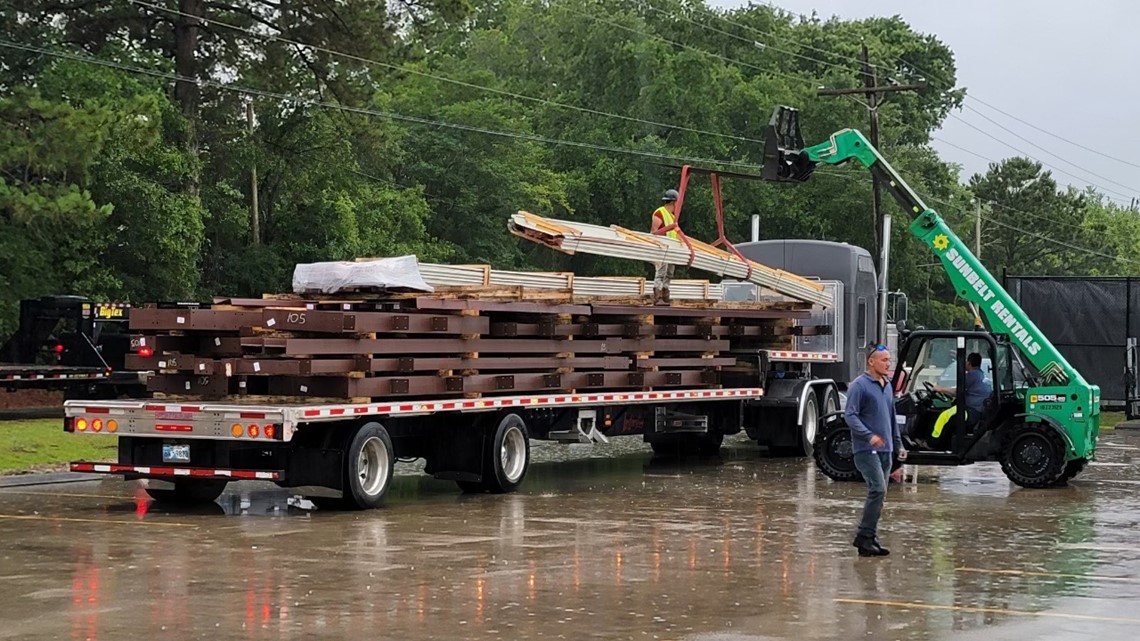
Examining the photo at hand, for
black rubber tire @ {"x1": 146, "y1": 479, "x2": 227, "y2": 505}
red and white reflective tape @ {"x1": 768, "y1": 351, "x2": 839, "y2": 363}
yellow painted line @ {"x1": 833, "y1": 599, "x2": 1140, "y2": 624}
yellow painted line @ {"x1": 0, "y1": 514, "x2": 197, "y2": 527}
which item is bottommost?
yellow painted line @ {"x1": 833, "y1": 599, "x2": 1140, "y2": 624}

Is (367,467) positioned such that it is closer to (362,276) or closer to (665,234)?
(362,276)

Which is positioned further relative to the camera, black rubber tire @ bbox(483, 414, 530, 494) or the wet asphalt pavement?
black rubber tire @ bbox(483, 414, 530, 494)

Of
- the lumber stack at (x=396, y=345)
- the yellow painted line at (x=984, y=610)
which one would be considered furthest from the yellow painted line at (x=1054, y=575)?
the lumber stack at (x=396, y=345)

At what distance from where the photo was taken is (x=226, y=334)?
57.4 feet

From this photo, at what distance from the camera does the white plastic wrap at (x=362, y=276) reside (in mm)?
17797

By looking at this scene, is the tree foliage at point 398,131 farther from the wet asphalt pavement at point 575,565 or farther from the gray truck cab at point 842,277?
the wet asphalt pavement at point 575,565

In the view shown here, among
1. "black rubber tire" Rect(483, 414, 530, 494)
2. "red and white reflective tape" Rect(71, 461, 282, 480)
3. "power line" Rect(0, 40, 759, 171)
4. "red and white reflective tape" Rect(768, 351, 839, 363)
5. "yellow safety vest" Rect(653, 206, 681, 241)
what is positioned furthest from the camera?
"power line" Rect(0, 40, 759, 171)

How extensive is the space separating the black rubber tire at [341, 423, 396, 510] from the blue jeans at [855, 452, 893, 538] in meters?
5.51

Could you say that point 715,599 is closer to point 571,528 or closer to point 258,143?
point 571,528

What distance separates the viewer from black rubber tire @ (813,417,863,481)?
21.0 m

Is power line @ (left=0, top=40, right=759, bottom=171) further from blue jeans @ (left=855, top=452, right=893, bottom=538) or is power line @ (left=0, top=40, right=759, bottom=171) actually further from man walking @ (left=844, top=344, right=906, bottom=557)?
blue jeans @ (left=855, top=452, right=893, bottom=538)

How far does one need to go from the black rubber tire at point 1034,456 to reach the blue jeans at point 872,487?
672 centimetres

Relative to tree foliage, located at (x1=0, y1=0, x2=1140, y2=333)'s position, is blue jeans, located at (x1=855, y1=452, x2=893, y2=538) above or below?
below

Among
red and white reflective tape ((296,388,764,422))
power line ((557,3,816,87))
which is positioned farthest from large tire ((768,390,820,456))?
power line ((557,3,816,87))
